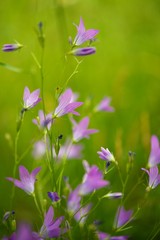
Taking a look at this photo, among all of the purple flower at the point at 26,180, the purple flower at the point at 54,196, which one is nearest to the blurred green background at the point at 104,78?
the purple flower at the point at 26,180

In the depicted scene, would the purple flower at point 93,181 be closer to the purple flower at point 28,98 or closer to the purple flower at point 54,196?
the purple flower at point 54,196

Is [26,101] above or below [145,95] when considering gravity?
above

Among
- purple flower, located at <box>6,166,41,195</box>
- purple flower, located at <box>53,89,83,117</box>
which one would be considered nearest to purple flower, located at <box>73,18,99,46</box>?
purple flower, located at <box>53,89,83,117</box>

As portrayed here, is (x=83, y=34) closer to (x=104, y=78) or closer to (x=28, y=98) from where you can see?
(x=28, y=98)

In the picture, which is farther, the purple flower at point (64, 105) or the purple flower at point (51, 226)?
the purple flower at point (64, 105)

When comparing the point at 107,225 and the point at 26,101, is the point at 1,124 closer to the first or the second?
the point at 107,225

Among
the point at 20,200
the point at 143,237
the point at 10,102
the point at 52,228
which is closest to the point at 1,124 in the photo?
the point at 10,102

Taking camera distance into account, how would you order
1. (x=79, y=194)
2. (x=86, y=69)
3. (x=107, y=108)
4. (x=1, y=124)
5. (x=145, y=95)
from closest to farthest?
(x=79, y=194) → (x=107, y=108) → (x=1, y=124) → (x=145, y=95) → (x=86, y=69)

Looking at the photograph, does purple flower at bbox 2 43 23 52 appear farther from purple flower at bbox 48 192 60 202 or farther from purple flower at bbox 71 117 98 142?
purple flower at bbox 48 192 60 202
